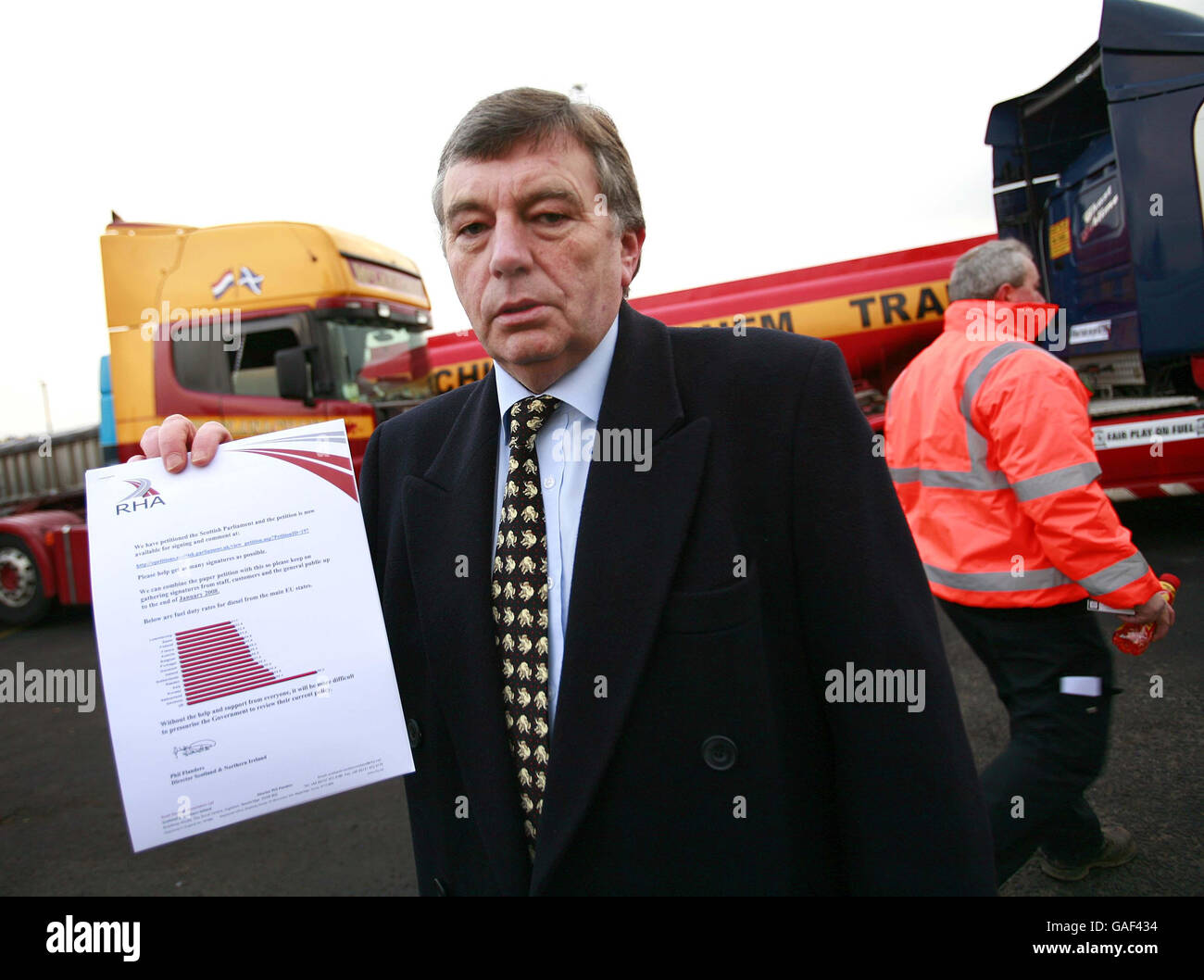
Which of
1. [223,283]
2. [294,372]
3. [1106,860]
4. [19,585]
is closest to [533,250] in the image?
[1106,860]

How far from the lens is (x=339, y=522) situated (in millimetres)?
1332

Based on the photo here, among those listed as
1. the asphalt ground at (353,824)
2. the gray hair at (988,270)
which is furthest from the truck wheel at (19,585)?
the gray hair at (988,270)

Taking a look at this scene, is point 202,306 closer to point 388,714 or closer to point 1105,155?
point 388,714

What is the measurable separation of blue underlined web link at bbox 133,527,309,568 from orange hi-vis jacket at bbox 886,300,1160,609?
1.49 meters

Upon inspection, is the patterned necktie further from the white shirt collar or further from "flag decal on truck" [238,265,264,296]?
"flag decal on truck" [238,265,264,296]

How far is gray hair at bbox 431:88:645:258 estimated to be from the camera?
1.29m

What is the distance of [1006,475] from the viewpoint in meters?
2.33

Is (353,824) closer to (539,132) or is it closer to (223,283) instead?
(539,132)

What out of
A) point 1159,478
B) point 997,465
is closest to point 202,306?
point 997,465

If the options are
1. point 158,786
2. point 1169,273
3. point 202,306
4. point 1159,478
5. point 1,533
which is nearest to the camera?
point 158,786

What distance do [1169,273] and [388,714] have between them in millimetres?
6434

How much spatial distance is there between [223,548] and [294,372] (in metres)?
5.35
